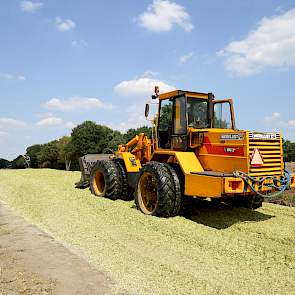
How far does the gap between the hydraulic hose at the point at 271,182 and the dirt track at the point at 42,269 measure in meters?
3.31

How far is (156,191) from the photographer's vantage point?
304 inches

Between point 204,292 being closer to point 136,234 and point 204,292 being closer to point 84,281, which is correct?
point 84,281

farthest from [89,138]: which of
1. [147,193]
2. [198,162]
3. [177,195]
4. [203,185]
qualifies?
[203,185]

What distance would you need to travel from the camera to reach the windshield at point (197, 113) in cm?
798

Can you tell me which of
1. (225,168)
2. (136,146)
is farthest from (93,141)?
(225,168)

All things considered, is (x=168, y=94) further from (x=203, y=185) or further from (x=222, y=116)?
(x=203, y=185)

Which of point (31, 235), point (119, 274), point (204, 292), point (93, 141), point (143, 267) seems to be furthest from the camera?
point (93, 141)

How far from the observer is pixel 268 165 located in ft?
Result: 22.9

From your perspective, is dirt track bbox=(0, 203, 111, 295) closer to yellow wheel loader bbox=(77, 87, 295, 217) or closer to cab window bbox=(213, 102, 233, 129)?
yellow wheel loader bbox=(77, 87, 295, 217)

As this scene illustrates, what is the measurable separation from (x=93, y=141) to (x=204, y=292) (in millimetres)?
40021

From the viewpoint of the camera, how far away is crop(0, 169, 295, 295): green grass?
4.02 metres

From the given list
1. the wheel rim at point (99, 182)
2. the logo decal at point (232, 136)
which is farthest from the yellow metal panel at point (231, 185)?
the wheel rim at point (99, 182)

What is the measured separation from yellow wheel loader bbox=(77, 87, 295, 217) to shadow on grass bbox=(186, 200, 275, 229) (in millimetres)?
309

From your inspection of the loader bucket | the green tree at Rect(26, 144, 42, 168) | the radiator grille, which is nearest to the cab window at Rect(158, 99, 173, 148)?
the radiator grille
